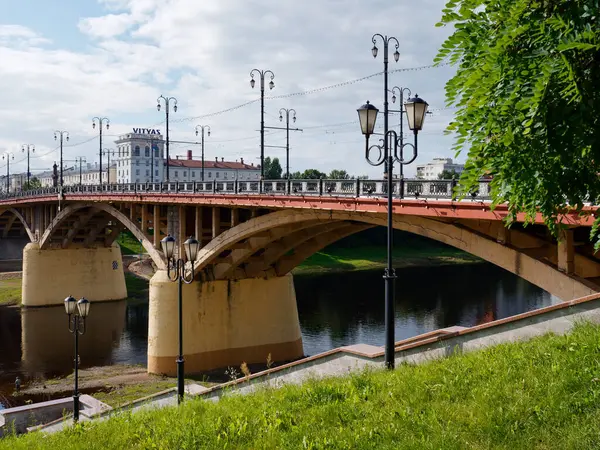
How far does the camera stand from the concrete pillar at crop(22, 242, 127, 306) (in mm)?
48719

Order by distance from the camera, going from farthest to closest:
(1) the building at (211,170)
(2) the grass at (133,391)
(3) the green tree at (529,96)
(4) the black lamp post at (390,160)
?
(1) the building at (211,170)
(2) the grass at (133,391)
(4) the black lamp post at (390,160)
(3) the green tree at (529,96)

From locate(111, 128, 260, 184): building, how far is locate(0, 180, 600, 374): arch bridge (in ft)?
202

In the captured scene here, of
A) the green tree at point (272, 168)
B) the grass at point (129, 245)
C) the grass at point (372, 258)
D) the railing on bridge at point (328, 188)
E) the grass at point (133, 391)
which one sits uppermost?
the green tree at point (272, 168)

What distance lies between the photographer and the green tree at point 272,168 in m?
94.0

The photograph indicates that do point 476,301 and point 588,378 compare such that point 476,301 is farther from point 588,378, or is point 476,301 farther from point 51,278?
point 588,378

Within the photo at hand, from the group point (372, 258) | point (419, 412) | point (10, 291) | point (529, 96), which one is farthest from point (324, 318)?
point (529, 96)

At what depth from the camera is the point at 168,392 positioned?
1717cm

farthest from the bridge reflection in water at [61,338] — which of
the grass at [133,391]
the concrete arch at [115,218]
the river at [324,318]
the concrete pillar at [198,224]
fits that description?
the concrete pillar at [198,224]

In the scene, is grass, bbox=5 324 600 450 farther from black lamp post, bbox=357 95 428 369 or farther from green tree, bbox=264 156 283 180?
green tree, bbox=264 156 283 180

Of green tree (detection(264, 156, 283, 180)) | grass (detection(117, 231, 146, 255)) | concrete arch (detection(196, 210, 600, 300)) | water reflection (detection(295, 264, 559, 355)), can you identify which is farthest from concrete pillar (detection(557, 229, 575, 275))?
green tree (detection(264, 156, 283, 180))

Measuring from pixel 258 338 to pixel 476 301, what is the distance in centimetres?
2122

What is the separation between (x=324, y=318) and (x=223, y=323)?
11645mm

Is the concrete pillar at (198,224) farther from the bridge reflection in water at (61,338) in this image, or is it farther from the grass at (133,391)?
the bridge reflection in water at (61,338)

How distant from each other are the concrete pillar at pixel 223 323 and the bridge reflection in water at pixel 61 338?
551cm
